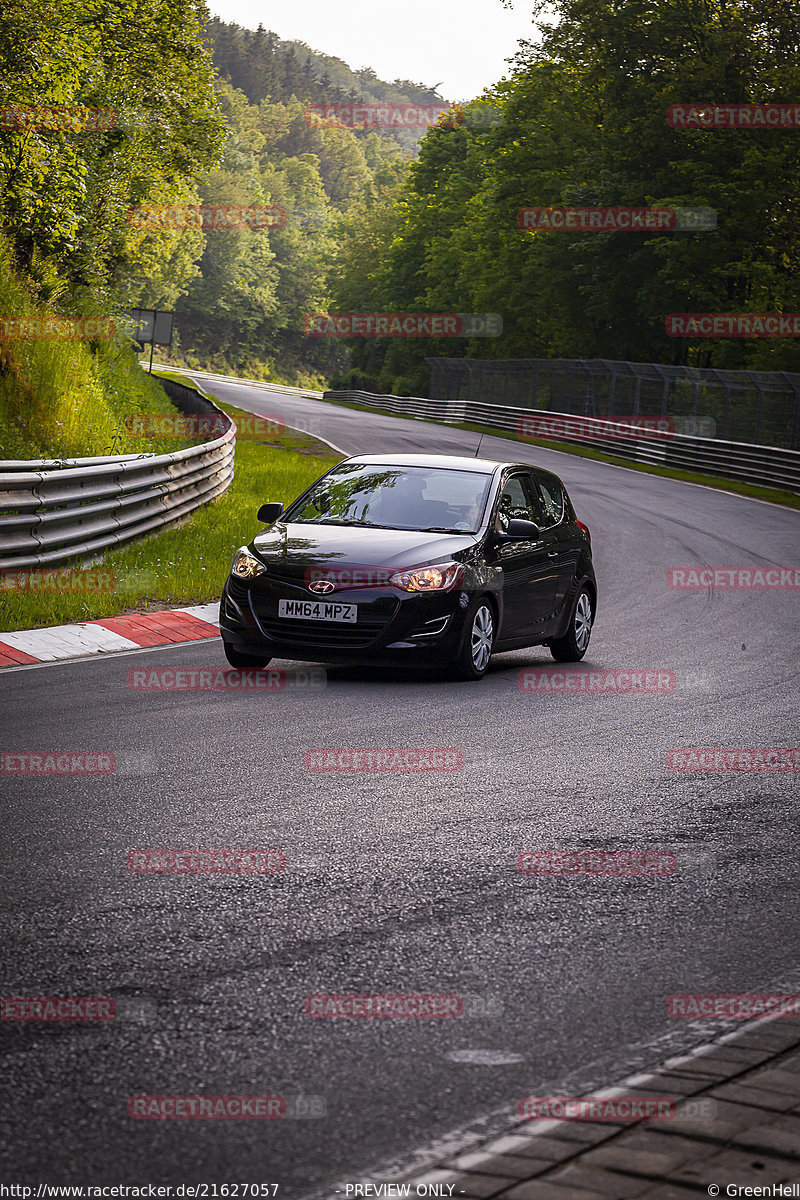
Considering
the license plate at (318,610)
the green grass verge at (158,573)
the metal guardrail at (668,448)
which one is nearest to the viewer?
the license plate at (318,610)

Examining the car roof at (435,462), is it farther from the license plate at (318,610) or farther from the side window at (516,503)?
the license plate at (318,610)

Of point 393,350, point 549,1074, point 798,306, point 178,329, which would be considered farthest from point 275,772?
point 178,329

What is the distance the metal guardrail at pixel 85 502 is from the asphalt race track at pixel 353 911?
2.61 meters

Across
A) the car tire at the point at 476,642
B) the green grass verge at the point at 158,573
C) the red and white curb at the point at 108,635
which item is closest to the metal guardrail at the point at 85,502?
the green grass verge at the point at 158,573

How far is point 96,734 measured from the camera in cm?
761

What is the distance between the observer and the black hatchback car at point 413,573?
33.0 ft

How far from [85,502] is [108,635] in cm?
314

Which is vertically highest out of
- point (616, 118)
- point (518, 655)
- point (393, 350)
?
point (616, 118)

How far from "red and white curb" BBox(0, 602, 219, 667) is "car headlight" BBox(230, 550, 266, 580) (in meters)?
1.26

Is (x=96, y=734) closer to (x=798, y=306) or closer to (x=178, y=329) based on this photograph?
(x=798, y=306)

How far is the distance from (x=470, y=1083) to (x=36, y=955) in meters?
1.48

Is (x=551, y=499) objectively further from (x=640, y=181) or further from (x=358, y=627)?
(x=640, y=181)

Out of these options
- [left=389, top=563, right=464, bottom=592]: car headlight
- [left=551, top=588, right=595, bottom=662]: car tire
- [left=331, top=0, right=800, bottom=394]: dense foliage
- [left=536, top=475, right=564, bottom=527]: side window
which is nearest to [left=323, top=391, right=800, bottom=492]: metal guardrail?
[left=331, top=0, right=800, bottom=394]: dense foliage

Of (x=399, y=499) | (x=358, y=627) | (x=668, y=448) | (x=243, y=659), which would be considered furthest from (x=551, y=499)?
(x=668, y=448)
